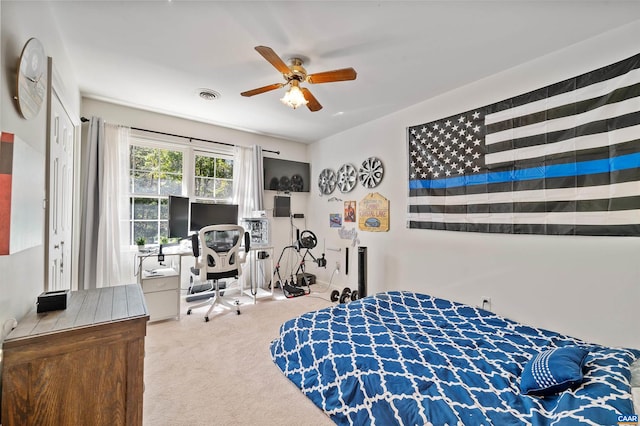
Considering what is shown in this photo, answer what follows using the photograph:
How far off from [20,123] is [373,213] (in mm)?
3331

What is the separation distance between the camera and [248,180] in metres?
4.23

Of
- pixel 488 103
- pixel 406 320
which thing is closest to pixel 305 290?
pixel 406 320

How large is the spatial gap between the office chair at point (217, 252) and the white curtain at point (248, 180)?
812 mm

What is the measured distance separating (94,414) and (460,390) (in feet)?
5.78

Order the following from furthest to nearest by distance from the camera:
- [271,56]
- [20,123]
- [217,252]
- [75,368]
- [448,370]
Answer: [217,252] < [271,56] < [448,370] < [20,123] < [75,368]

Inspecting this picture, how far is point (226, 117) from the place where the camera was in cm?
371

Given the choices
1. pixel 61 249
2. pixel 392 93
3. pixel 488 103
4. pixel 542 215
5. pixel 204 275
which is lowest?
pixel 204 275

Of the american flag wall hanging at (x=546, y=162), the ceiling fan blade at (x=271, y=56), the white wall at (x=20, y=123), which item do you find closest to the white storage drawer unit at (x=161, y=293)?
the white wall at (x=20, y=123)

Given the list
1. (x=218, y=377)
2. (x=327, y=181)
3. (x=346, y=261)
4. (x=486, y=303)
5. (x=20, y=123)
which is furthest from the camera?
(x=327, y=181)

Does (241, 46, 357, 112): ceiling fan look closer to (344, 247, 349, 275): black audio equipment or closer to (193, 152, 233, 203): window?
(193, 152, 233, 203): window

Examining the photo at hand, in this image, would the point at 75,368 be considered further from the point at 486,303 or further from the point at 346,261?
the point at 346,261

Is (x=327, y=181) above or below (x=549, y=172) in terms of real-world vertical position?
above

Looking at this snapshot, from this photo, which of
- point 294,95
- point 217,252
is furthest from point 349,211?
point 294,95

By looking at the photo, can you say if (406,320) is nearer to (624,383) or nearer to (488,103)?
(624,383)
